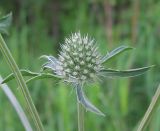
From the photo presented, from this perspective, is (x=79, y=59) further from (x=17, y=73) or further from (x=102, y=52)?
(x=102, y=52)

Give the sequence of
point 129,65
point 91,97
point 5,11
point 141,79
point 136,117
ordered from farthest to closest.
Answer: point 5,11 < point 141,79 < point 136,117 < point 129,65 < point 91,97

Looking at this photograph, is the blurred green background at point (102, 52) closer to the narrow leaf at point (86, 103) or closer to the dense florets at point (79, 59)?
the dense florets at point (79, 59)

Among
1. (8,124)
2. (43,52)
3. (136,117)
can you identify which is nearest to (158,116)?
(136,117)

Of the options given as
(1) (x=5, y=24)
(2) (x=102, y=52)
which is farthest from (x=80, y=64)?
(2) (x=102, y=52)

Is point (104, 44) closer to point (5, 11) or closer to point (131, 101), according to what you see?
point (131, 101)

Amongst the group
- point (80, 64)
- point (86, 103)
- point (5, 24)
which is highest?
point (5, 24)

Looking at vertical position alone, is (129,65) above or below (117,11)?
below

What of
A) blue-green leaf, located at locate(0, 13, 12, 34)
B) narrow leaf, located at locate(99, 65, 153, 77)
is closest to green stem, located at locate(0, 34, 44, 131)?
blue-green leaf, located at locate(0, 13, 12, 34)
